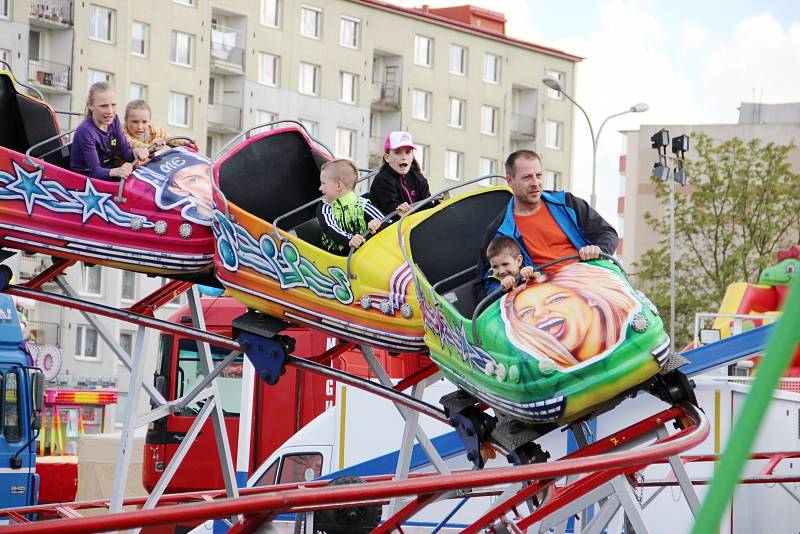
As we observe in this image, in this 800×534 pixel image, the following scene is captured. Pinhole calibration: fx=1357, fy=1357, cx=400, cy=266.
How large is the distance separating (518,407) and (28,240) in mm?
3778

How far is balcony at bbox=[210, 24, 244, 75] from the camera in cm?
5412

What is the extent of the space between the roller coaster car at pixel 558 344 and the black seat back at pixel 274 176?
105 inches

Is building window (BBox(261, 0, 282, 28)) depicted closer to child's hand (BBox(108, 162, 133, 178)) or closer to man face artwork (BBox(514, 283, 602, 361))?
child's hand (BBox(108, 162, 133, 178))

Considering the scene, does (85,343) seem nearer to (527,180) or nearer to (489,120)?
(489,120)

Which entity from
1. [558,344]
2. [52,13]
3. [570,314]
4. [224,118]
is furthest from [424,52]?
[558,344]

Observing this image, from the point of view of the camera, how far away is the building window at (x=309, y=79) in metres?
56.7

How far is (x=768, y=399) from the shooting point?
2.25 metres

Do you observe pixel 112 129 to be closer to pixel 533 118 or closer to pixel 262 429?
pixel 262 429

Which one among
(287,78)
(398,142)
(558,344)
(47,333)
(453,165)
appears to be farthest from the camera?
(453,165)

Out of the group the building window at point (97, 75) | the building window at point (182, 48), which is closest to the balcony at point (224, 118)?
the building window at point (182, 48)

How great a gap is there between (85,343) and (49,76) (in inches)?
402

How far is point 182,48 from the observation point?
174ft

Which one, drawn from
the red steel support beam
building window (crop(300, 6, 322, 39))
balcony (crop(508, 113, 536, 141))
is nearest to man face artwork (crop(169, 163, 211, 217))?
the red steel support beam

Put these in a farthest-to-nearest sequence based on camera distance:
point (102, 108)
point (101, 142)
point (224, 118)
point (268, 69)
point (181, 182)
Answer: point (268, 69), point (224, 118), point (101, 142), point (102, 108), point (181, 182)
